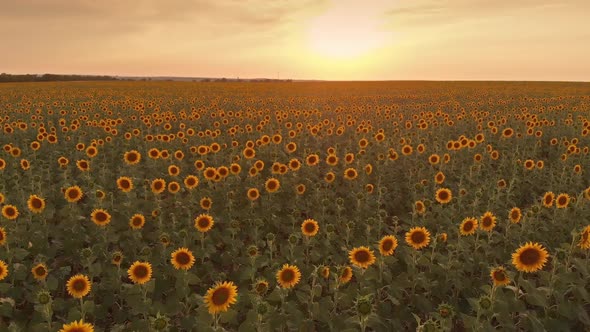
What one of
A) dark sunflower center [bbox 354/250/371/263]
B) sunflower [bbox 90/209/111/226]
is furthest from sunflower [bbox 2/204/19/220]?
dark sunflower center [bbox 354/250/371/263]

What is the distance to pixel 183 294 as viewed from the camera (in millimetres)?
4965

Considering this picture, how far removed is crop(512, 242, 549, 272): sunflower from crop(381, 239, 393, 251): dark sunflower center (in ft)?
4.61

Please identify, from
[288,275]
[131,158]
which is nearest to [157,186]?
[131,158]

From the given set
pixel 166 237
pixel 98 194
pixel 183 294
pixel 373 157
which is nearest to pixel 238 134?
pixel 373 157

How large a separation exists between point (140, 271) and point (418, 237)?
139 inches

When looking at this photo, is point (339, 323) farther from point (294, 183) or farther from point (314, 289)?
point (294, 183)

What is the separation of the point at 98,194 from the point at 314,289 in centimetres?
435

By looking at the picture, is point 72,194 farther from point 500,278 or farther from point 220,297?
point 500,278

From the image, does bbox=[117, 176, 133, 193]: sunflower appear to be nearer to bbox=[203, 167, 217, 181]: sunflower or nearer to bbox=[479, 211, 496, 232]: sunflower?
bbox=[203, 167, 217, 181]: sunflower

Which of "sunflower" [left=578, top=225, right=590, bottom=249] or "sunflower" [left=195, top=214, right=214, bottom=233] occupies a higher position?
"sunflower" [left=578, top=225, right=590, bottom=249]

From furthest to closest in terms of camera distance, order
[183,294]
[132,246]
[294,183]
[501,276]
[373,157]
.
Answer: [373,157] → [294,183] → [132,246] → [183,294] → [501,276]

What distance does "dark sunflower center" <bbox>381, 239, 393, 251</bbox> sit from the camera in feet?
17.2

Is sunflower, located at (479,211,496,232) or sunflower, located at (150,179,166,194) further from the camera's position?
sunflower, located at (150,179,166,194)

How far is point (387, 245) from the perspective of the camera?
17.3 feet
